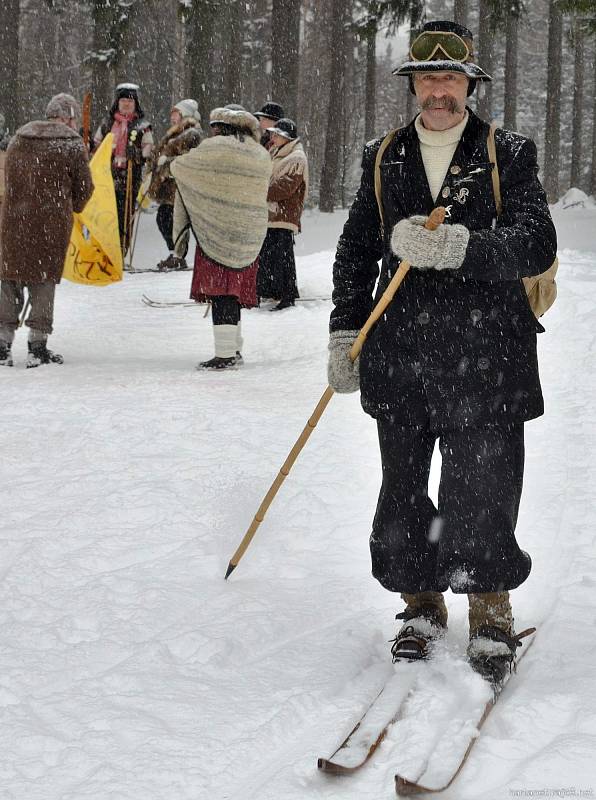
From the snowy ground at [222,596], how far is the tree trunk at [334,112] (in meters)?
→ 13.9

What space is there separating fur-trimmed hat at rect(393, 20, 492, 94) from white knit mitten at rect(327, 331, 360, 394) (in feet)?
3.00

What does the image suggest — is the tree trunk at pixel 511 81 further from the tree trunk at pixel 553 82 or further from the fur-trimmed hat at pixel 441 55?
the fur-trimmed hat at pixel 441 55

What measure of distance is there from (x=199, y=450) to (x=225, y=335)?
229 centimetres

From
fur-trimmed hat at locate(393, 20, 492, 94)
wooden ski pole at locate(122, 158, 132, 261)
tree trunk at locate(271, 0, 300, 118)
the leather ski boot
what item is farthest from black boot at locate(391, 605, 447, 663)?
tree trunk at locate(271, 0, 300, 118)

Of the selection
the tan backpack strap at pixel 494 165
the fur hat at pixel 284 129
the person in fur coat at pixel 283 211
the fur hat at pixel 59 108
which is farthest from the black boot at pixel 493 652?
the fur hat at pixel 284 129

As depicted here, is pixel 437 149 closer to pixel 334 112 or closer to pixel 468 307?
pixel 468 307

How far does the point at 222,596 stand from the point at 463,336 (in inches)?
61.1

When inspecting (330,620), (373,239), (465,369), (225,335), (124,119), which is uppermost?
(124,119)

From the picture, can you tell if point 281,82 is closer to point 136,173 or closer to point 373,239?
point 136,173

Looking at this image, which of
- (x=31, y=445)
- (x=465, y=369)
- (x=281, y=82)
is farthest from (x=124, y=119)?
(x=465, y=369)

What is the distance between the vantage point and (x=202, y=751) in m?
2.81

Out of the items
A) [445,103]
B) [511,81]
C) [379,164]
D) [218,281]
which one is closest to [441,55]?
[445,103]

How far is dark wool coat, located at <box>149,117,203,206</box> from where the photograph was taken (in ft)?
40.7

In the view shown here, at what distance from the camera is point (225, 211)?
25.6ft
